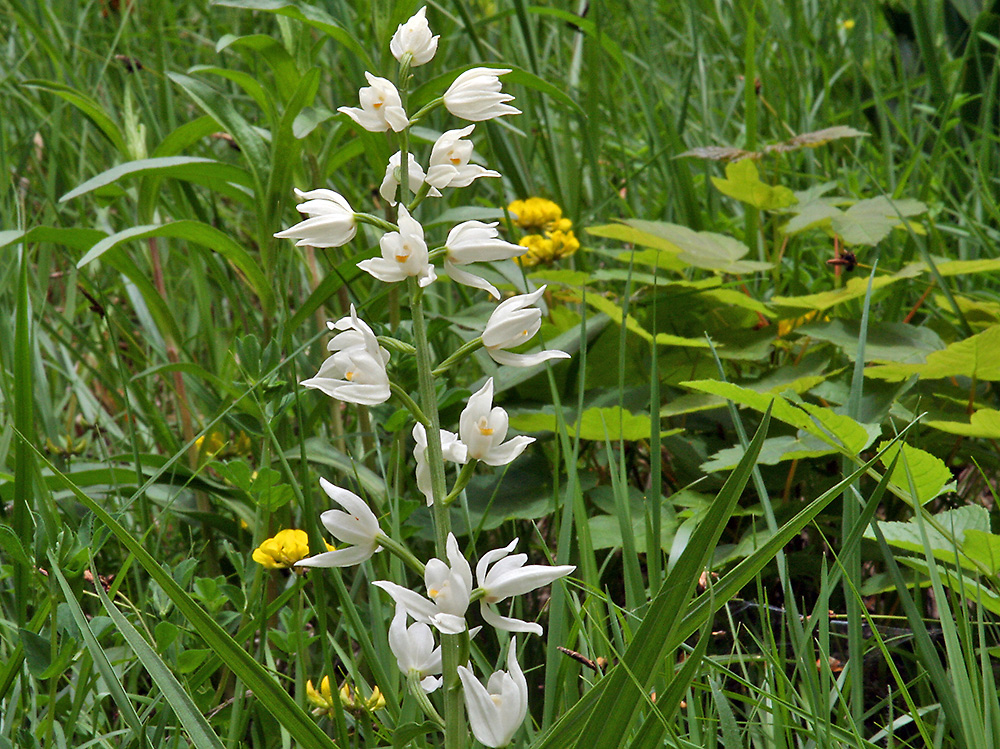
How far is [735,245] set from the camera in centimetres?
175

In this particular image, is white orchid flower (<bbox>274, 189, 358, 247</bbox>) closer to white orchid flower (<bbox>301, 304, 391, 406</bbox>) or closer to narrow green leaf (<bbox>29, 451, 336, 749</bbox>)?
white orchid flower (<bbox>301, 304, 391, 406</bbox>)

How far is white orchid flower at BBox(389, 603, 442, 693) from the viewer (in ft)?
2.37

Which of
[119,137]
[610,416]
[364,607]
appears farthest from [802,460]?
[119,137]

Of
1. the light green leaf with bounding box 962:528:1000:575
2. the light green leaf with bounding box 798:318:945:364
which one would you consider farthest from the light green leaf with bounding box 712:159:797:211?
the light green leaf with bounding box 962:528:1000:575

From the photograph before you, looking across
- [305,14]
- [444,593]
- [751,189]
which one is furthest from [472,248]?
[751,189]

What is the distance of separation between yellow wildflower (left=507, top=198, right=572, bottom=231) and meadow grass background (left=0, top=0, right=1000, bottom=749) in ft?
0.61

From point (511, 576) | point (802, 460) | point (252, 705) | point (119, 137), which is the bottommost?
point (802, 460)

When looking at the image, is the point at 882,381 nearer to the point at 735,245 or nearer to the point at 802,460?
the point at 802,460

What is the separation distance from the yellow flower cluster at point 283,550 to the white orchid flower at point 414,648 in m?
0.39

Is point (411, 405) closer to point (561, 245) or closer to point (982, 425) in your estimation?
point (982, 425)

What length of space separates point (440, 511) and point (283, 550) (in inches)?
18.5

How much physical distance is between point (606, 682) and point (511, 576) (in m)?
0.11

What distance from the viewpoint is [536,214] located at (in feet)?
6.61

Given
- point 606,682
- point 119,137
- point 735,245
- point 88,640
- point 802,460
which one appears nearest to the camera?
point 606,682
